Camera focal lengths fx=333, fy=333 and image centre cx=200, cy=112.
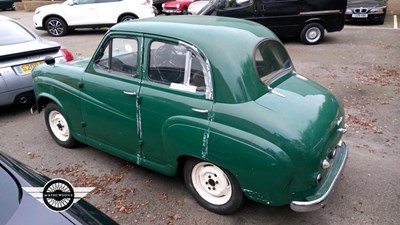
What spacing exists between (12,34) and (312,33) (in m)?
7.86

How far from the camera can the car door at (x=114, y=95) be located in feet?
11.2

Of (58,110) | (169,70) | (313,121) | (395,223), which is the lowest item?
(395,223)

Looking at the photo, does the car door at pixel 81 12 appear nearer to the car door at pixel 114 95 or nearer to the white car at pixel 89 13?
the white car at pixel 89 13

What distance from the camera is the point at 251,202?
3359mm

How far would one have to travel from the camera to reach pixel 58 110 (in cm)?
429

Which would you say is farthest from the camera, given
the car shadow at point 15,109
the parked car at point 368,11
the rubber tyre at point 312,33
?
the parked car at point 368,11

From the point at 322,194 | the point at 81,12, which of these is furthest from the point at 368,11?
the point at 322,194

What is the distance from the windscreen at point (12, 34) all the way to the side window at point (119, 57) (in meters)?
2.71

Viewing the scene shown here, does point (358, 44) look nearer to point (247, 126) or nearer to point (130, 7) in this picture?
point (130, 7)

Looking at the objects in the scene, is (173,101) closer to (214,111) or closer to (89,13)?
(214,111)

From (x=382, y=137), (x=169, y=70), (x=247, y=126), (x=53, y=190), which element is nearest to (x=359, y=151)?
(x=382, y=137)

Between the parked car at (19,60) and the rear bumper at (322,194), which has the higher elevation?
the parked car at (19,60)

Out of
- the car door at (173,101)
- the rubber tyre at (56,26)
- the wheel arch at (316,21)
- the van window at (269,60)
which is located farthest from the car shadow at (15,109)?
the wheel arch at (316,21)

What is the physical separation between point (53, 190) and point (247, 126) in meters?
1.51
